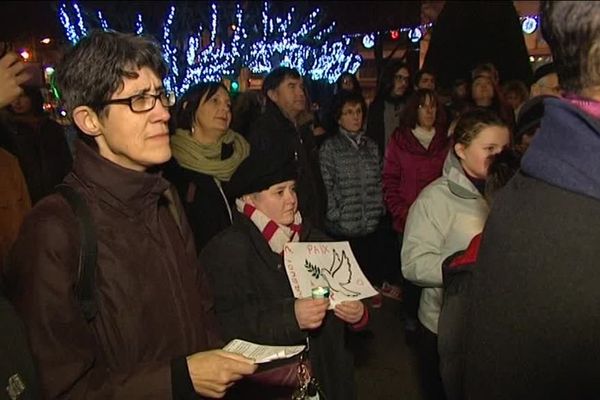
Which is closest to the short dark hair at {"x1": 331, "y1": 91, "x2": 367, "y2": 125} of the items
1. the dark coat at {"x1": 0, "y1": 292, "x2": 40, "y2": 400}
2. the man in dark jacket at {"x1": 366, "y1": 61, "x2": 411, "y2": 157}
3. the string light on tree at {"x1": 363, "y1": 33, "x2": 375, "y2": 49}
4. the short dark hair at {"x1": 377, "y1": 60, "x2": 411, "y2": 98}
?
the man in dark jacket at {"x1": 366, "y1": 61, "x2": 411, "y2": 157}

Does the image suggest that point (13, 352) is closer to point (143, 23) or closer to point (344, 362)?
point (344, 362)

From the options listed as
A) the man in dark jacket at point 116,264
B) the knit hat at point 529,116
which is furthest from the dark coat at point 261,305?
the knit hat at point 529,116

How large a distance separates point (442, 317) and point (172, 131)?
8.78ft

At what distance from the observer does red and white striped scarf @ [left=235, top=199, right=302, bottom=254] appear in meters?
2.76

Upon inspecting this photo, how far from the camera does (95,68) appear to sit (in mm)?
1843

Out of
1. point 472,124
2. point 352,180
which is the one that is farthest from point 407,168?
point 472,124

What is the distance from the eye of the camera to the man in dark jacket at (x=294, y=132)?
479cm

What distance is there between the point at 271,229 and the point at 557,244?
5.83 feet

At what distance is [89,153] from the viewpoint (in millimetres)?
1854

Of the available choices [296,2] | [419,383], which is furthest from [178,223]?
[296,2]

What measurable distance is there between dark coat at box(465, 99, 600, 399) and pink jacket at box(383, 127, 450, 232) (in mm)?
4069

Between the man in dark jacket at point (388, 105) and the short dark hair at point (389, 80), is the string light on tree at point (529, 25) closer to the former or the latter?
the short dark hair at point (389, 80)

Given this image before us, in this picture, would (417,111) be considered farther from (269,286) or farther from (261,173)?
(269,286)

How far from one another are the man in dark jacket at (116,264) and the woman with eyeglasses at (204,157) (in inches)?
65.7
